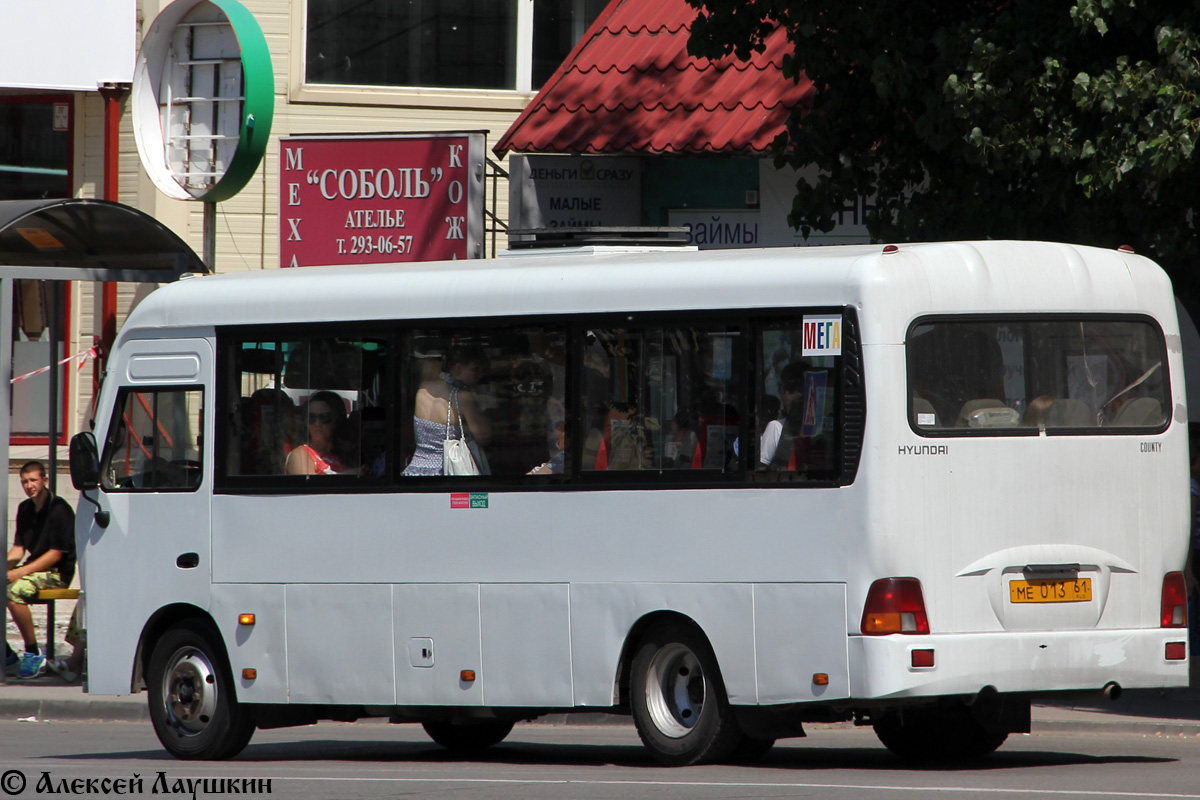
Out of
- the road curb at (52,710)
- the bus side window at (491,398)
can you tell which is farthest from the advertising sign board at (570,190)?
the bus side window at (491,398)

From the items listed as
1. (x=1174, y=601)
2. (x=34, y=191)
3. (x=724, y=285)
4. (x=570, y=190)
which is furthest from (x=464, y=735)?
(x=34, y=191)

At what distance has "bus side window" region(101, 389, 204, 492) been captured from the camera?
1210 centimetres

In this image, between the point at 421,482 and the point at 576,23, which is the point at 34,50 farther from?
the point at 421,482

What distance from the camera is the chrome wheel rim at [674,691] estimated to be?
10531 mm

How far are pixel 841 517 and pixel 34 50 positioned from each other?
533 inches

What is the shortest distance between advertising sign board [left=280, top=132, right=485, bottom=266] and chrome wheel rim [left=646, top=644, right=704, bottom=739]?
8.42m

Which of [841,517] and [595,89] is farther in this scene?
[595,89]

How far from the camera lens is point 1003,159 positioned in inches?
540

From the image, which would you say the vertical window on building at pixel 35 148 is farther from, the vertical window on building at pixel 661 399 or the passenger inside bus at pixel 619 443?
the passenger inside bus at pixel 619 443

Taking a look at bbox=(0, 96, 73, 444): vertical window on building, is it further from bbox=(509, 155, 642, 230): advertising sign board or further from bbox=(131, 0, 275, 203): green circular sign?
bbox=(509, 155, 642, 230): advertising sign board

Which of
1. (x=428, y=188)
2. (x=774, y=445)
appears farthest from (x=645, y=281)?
(x=428, y=188)

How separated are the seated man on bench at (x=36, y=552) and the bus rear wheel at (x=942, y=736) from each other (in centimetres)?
822

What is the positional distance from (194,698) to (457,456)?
2294 millimetres

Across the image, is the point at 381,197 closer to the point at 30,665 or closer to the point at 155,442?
the point at 30,665
